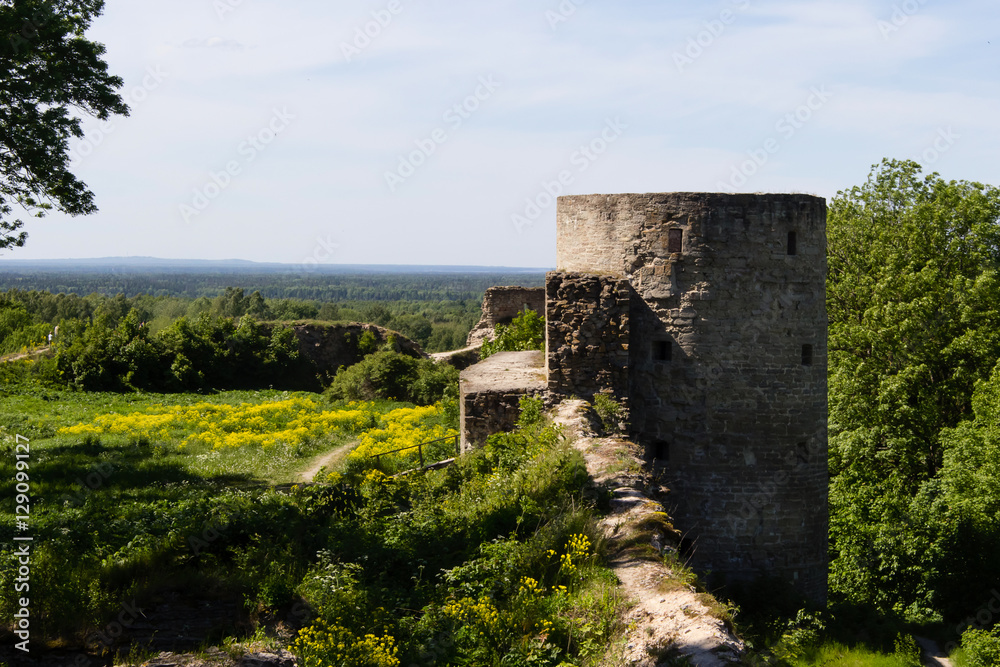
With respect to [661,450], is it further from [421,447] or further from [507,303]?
[507,303]

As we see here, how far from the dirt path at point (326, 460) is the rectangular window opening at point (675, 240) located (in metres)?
6.43

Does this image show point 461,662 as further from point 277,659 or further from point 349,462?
point 349,462

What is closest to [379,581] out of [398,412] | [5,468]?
[5,468]

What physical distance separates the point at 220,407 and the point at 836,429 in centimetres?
1516

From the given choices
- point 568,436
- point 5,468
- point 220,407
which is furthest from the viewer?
point 220,407

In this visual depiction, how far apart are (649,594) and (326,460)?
30.5ft

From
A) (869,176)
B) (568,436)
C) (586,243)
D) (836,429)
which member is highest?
(869,176)

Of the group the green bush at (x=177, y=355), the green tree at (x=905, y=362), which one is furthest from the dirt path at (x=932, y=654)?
the green bush at (x=177, y=355)

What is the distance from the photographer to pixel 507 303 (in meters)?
27.8

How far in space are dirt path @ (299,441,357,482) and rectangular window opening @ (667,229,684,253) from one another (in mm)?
6426

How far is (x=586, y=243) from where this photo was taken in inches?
468

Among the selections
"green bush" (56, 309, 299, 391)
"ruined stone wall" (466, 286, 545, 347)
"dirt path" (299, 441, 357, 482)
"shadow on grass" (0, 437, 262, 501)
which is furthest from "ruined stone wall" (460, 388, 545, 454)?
"green bush" (56, 309, 299, 391)

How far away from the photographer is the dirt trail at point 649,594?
5422 mm

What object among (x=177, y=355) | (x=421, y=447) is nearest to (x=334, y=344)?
(x=177, y=355)
